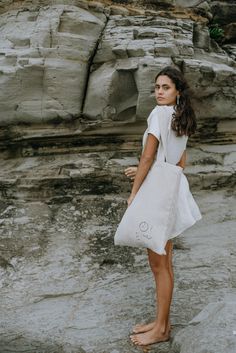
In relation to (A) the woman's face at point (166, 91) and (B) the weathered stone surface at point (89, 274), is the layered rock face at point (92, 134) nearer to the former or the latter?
(B) the weathered stone surface at point (89, 274)

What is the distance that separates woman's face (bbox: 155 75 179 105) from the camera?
12.0 ft

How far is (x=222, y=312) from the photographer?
137 inches

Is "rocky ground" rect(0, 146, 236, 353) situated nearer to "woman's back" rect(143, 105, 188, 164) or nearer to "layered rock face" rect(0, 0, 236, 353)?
"layered rock face" rect(0, 0, 236, 353)

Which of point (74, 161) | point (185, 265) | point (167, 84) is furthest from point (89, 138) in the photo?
point (167, 84)

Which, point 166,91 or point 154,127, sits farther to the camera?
point 166,91

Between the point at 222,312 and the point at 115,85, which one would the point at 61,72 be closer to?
the point at 115,85

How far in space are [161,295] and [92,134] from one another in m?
2.63

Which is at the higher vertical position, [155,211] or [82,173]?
[155,211]

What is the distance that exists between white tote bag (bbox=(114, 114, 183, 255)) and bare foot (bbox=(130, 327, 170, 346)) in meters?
0.67

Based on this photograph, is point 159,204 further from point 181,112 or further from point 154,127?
point 181,112

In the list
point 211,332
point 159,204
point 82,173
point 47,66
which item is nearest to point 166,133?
point 159,204

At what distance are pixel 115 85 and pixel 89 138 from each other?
64 centimetres

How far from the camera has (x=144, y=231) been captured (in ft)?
11.4

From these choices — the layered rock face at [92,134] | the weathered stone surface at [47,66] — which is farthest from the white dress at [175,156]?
the weathered stone surface at [47,66]
